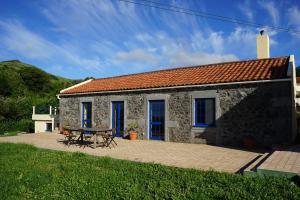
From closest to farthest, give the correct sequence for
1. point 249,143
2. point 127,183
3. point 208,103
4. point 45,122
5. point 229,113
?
A: 1. point 127,183
2. point 249,143
3. point 229,113
4. point 208,103
5. point 45,122

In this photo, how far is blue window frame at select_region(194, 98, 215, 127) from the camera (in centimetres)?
1227

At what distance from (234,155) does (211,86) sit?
4.05 m

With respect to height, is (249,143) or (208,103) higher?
(208,103)

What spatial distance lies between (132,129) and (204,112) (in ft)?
14.6

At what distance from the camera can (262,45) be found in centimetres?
1478

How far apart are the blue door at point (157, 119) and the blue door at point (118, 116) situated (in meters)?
2.13

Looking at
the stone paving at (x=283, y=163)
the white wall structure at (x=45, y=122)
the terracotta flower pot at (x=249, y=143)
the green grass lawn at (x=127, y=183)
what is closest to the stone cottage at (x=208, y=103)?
the terracotta flower pot at (x=249, y=143)

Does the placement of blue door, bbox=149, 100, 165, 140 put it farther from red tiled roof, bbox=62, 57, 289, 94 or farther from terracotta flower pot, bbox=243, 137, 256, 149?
terracotta flower pot, bbox=243, 137, 256, 149

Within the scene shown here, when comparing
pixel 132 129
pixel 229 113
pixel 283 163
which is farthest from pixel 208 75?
pixel 283 163

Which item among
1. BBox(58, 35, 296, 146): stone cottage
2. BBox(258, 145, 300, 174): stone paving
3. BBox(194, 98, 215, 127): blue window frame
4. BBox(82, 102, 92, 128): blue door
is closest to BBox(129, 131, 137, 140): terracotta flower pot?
BBox(58, 35, 296, 146): stone cottage

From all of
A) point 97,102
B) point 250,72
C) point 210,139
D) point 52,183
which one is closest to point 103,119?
point 97,102

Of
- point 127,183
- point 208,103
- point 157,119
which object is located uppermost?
point 208,103

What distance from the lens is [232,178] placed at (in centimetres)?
567

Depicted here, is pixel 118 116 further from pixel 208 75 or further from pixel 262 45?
pixel 262 45
